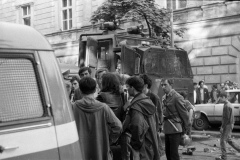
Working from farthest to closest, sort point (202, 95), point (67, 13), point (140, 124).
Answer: point (67, 13)
point (202, 95)
point (140, 124)

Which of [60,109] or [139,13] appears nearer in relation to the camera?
[60,109]

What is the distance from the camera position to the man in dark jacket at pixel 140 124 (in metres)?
5.07

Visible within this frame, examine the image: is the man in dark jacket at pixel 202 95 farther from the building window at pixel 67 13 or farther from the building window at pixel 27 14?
the building window at pixel 27 14

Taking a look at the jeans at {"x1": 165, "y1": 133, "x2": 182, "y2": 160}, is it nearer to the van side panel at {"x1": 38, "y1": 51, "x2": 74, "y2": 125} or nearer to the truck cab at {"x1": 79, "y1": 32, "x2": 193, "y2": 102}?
the truck cab at {"x1": 79, "y1": 32, "x2": 193, "y2": 102}

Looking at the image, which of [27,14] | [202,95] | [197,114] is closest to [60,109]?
[197,114]

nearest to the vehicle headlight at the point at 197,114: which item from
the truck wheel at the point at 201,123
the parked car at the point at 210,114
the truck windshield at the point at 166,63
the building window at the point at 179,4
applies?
the parked car at the point at 210,114

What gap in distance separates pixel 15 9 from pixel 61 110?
2803cm

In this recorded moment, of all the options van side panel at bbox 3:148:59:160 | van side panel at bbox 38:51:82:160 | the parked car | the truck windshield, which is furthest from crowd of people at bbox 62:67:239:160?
the parked car

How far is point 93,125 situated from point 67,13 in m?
23.9

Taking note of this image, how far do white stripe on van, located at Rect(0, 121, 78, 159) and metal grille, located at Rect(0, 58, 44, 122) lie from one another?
13cm

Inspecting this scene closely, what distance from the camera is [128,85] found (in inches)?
214

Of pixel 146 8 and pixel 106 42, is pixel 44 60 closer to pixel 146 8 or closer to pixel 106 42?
pixel 106 42

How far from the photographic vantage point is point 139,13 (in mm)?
15289

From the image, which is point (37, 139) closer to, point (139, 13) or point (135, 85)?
point (135, 85)
